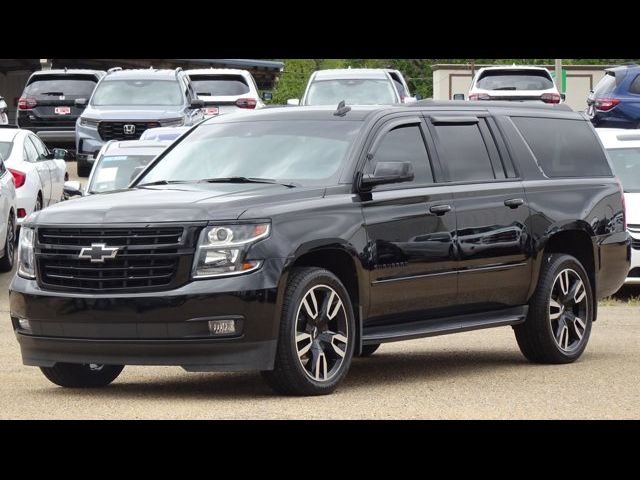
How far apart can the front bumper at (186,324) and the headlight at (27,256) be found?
1.76ft

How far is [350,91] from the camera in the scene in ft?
102

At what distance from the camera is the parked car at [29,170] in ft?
70.8

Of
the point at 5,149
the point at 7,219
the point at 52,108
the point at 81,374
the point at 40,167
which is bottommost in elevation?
the point at 52,108

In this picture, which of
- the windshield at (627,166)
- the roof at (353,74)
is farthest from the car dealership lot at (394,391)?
the roof at (353,74)

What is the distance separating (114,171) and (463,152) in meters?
8.94

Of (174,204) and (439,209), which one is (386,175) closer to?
(439,209)

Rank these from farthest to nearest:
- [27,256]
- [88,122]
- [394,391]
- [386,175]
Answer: [88,122]
[386,175]
[394,391]
[27,256]

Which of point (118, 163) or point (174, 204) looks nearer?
point (174, 204)

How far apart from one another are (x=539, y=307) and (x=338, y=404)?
298 cm

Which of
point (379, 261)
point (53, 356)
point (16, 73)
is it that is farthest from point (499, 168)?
point (16, 73)

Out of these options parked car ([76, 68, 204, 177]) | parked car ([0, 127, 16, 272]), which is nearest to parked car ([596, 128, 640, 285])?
parked car ([0, 127, 16, 272])

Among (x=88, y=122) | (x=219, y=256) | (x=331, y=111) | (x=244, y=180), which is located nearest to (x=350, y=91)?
(x=88, y=122)
